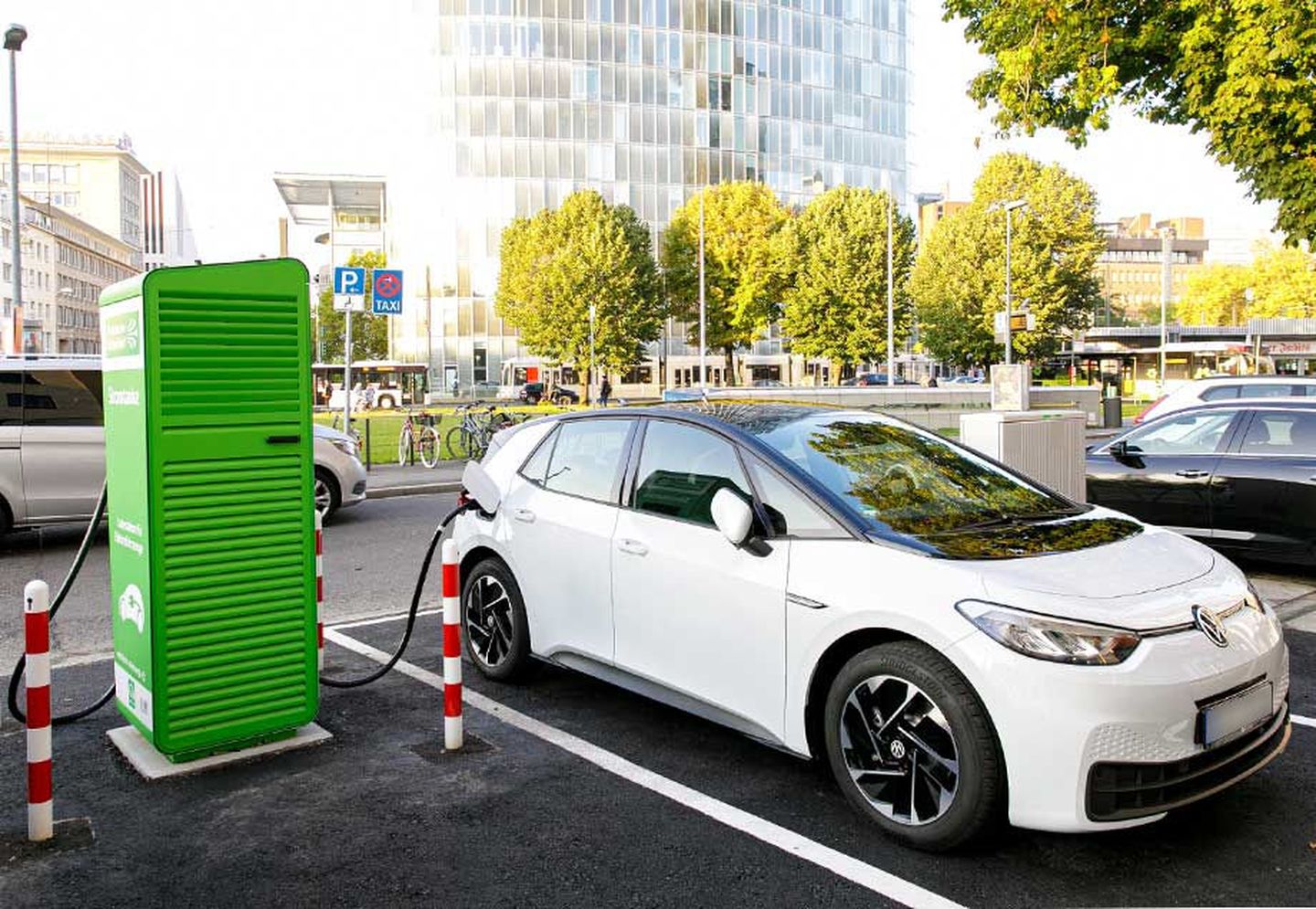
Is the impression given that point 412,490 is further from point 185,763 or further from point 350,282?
point 185,763

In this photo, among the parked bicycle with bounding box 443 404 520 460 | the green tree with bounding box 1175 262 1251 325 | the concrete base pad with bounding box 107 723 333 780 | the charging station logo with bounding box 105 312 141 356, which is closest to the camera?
the charging station logo with bounding box 105 312 141 356

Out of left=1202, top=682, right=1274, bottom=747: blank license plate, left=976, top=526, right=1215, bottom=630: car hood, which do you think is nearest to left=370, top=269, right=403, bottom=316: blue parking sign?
left=976, top=526, right=1215, bottom=630: car hood

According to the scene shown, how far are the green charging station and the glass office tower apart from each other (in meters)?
67.7

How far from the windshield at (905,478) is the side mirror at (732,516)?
38 cm

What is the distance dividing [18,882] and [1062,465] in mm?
8598

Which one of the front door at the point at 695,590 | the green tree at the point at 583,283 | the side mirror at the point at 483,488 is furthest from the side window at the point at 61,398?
the green tree at the point at 583,283

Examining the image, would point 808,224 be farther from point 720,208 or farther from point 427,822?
point 427,822

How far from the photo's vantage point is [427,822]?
3789mm

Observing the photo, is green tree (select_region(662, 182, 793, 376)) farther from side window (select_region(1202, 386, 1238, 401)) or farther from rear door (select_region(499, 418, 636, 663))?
rear door (select_region(499, 418, 636, 663))

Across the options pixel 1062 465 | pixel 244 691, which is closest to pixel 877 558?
pixel 244 691

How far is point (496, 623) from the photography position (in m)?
5.51

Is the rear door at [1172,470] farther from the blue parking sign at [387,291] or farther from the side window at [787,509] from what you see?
the blue parking sign at [387,291]

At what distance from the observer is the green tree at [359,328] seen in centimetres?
8006

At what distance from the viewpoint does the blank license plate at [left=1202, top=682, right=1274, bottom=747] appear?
3.26 m
